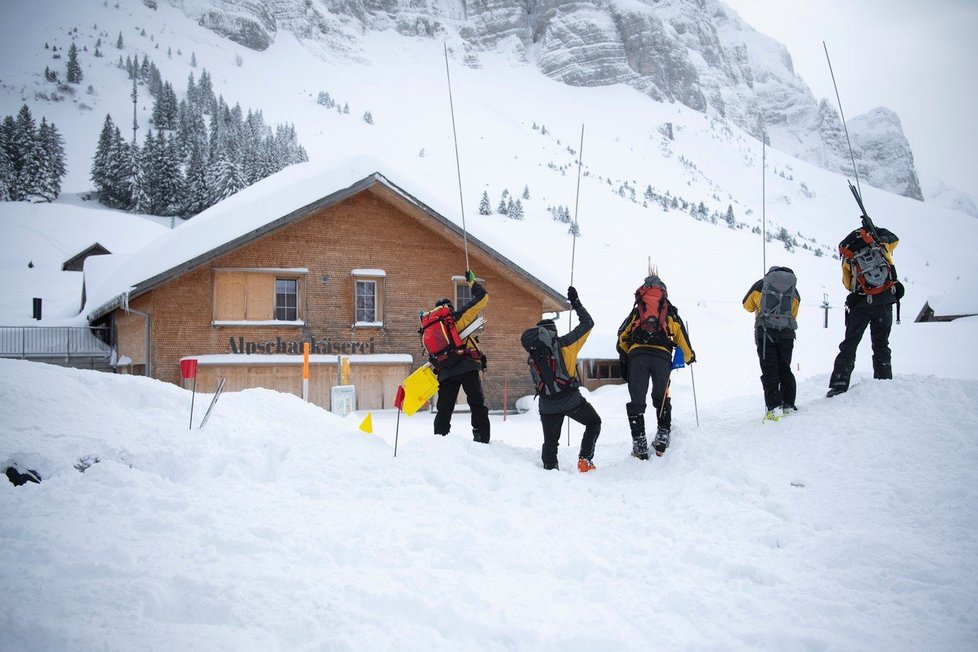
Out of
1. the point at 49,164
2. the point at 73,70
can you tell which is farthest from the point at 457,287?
the point at 73,70

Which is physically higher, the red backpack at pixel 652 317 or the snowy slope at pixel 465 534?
the red backpack at pixel 652 317

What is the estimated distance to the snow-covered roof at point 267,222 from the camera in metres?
14.8

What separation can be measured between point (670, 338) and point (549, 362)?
4.56 ft

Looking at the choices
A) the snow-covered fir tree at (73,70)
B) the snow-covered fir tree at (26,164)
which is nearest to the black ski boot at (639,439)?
the snow-covered fir tree at (26,164)

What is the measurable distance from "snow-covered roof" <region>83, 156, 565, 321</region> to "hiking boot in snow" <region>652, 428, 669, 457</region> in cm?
1034

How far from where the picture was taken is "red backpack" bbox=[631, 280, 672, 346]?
21.7 ft

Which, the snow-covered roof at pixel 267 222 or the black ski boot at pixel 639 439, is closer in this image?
the black ski boot at pixel 639 439

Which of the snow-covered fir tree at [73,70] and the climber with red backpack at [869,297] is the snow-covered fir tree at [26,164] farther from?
the climber with red backpack at [869,297]

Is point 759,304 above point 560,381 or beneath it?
above

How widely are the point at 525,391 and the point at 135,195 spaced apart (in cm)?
6904

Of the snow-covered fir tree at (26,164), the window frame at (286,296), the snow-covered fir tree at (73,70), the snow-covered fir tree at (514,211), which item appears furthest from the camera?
the snow-covered fir tree at (73,70)

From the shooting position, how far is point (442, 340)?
7375 mm

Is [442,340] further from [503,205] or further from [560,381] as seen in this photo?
[503,205]

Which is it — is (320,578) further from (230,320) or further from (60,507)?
(230,320)
